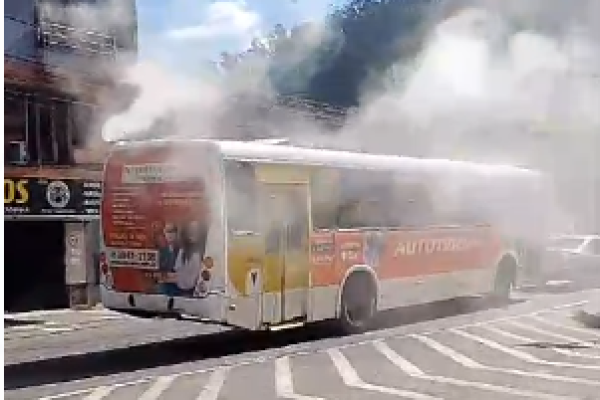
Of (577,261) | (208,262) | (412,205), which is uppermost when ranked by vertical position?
(412,205)

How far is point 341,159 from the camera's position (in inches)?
512

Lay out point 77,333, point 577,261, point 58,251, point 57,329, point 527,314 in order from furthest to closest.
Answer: point 577,261 → point 58,251 → point 527,314 → point 57,329 → point 77,333

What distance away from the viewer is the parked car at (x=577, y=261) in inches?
843

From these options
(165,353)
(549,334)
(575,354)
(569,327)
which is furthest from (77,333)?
(575,354)

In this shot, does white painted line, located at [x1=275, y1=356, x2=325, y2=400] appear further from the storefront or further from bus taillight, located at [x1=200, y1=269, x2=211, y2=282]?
the storefront

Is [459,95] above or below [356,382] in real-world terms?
above

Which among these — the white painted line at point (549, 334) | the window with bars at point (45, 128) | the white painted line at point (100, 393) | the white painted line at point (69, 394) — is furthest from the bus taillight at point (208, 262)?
the window with bars at point (45, 128)

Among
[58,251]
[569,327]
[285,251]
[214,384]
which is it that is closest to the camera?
[214,384]

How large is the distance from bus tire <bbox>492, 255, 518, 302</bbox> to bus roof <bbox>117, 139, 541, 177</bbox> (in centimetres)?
152

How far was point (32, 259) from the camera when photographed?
1880 cm

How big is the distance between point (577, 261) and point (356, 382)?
14767 millimetres

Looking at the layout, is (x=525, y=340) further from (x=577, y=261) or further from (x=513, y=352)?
(x=577, y=261)

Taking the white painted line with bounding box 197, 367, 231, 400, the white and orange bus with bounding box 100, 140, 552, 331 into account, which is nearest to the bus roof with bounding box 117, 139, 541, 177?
the white and orange bus with bounding box 100, 140, 552, 331

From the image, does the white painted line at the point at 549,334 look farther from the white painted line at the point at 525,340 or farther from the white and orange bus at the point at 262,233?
the white and orange bus at the point at 262,233
